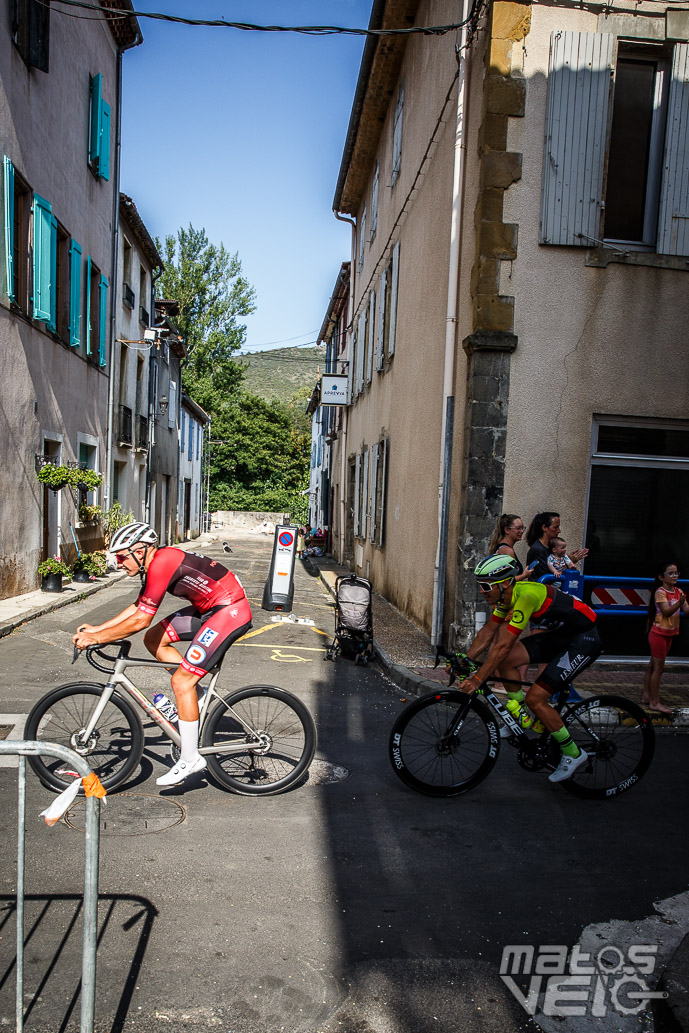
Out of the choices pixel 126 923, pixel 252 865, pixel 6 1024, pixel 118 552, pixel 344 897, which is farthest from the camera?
pixel 118 552

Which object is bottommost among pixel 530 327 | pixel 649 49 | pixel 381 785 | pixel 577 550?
pixel 381 785

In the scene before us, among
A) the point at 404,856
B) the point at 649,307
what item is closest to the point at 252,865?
the point at 404,856

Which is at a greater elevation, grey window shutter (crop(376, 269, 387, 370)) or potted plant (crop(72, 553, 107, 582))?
grey window shutter (crop(376, 269, 387, 370))

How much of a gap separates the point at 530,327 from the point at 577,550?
255 cm

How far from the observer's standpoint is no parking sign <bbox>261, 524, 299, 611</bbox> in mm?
6977

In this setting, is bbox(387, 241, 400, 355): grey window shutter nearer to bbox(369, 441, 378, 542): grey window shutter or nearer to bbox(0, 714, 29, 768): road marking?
bbox(369, 441, 378, 542): grey window shutter

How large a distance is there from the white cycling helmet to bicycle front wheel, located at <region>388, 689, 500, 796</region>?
77.2 inches

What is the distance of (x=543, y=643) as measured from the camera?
16.9 ft

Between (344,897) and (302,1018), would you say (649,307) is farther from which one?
(302,1018)

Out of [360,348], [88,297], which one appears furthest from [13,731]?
[360,348]

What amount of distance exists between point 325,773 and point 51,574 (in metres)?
9.56

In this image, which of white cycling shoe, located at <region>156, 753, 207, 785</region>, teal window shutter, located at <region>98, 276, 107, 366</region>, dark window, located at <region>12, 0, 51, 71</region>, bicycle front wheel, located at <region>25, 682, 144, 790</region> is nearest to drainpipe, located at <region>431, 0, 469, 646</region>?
white cycling shoe, located at <region>156, 753, 207, 785</region>

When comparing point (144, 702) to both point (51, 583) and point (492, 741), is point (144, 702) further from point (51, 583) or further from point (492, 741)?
point (51, 583)

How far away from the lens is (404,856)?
4094mm
